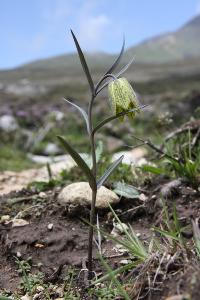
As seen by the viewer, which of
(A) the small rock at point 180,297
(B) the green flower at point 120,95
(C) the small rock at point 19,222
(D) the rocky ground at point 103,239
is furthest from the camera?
(C) the small rock at point 19,222

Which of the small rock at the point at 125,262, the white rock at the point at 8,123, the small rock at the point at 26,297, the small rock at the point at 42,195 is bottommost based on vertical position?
the small rock at the point at 26,297

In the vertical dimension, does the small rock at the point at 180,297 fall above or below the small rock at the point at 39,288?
above

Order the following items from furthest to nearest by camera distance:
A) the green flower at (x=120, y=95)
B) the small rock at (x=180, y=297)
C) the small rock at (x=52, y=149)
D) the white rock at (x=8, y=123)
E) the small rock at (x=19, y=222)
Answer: the white rock at (x=8, y=123), the small rock at (x=52, y=149), the small rock at (x=19, y=222), the green flower at (x=120, y=95), the small rock at (x=180, y=297)

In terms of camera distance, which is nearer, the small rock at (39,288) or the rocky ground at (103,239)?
the rocky ground at (103,239)

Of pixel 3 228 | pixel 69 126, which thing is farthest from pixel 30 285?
pixel 69 126

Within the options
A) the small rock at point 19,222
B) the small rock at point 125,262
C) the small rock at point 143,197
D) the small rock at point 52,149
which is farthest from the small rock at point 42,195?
the small rock at point 52,149

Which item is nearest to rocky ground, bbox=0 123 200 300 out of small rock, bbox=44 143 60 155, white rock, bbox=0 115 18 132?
small rock, bbox=44 143 60 155

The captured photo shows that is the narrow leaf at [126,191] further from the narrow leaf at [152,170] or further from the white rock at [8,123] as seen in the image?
the white rock at [8,123]
